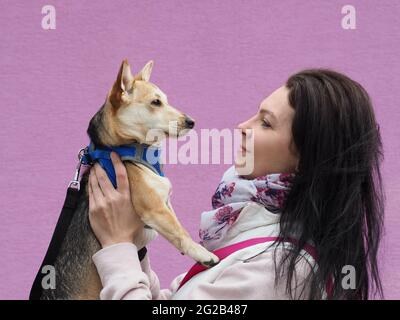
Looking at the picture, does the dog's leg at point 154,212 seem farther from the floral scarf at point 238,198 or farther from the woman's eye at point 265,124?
the woman's eye at point 265,124

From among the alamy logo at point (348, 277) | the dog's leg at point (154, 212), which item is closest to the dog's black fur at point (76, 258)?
the dog's leg at point (154, 212)

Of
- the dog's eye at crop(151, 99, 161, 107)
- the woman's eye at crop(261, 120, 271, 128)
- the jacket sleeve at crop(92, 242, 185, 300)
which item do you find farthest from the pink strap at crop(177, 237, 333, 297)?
the dog's eye at crop(151, 99, 161, 107)

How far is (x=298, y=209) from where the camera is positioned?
115cm

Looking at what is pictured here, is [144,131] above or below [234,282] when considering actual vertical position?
above

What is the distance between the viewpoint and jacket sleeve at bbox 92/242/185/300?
109 cm

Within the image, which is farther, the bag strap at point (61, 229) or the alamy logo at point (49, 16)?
the alamy logo at point (49, 16)

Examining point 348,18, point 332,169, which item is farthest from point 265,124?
point 348,18

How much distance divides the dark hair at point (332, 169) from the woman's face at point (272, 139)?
0.02 meters

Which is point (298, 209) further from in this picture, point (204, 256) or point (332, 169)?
point (204, 256)

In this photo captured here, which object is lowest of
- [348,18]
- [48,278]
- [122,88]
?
[48,278]

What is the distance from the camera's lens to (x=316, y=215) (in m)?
1.13

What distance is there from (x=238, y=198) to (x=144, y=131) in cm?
27

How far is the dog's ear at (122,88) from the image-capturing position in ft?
4.18
